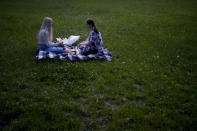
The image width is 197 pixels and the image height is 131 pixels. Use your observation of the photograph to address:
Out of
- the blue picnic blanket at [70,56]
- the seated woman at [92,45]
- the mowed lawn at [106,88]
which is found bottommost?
the mowed lawn at [106,88]

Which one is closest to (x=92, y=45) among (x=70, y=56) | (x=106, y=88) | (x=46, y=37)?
(x=70, y=56)

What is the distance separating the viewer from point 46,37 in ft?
29.2

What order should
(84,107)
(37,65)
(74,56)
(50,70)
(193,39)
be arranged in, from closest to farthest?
(84,107) → (50,70) → (37,65) → (74,56) → (193,39)

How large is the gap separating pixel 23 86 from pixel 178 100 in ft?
18.4

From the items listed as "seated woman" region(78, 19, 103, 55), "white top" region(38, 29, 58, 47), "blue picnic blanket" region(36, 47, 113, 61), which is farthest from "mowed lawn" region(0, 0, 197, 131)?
"white top" region(38, 29, 58, 47)

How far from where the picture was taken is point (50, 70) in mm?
7762

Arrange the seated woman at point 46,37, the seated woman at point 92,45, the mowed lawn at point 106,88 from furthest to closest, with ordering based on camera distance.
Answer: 1. the seated woman at point 92,45
2. the seated woman at point 46,37
3. the mowed lawn at point 106,88

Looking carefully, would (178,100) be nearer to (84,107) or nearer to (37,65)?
(84,107)

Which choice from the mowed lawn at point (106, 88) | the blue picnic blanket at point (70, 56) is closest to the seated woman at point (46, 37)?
the blue picnic blanket at point (70, 56)

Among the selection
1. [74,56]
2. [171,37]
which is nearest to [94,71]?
[74,56]

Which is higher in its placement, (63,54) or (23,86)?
(63,54)

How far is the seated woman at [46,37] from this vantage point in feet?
29.1

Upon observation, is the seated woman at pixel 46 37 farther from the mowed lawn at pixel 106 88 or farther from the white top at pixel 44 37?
the mowed lawn at pixel 106 88

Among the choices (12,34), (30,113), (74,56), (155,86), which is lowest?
(30,113)
